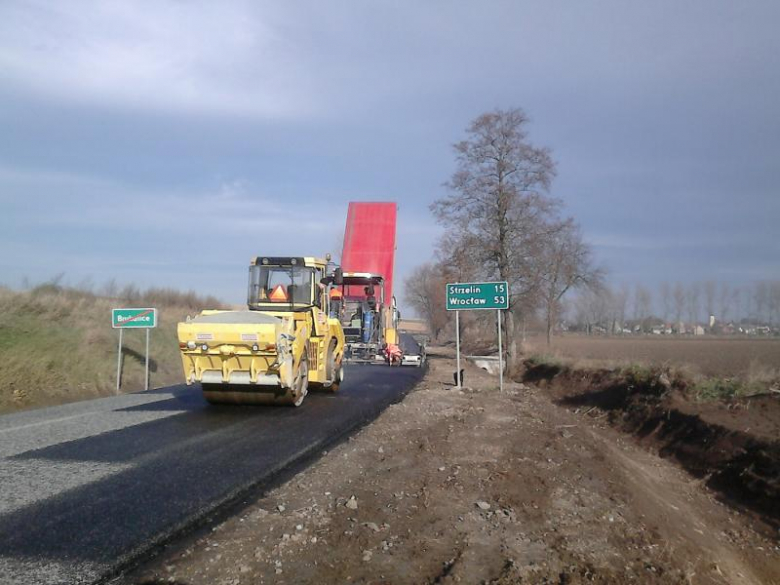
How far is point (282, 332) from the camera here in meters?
11.1

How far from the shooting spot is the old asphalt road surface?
15.6ft

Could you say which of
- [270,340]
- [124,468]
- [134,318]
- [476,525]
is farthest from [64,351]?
[476,525]

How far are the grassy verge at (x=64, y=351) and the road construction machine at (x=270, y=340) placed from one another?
581 cm

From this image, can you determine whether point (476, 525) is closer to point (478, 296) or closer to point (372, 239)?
point (478, 296)

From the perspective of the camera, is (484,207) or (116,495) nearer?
(116,495)

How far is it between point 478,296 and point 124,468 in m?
10.5

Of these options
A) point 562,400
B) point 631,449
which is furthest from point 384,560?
point 562,400

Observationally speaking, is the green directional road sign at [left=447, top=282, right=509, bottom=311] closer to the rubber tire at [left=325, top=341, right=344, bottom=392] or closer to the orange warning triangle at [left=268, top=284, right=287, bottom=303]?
the rubber tire at [left=325, top=341, right=344, bottom=392]

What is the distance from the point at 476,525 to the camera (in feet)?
17.4

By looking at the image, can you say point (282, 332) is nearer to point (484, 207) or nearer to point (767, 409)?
point (767, 409)

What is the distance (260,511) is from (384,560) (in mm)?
1604

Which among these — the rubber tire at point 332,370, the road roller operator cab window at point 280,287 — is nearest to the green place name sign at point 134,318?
the road roller operator cab window at point 280,287

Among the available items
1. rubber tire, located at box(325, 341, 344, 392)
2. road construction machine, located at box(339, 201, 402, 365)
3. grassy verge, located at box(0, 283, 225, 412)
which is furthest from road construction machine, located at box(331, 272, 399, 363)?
rubber tire, located at box(325, 341, 344, 392)

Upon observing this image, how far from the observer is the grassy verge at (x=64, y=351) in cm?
1512
